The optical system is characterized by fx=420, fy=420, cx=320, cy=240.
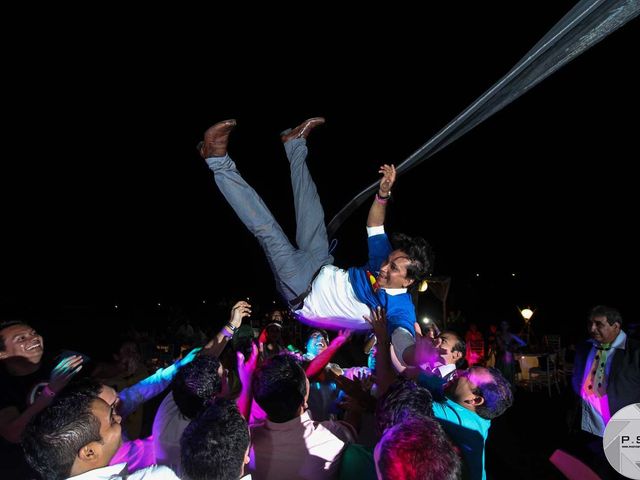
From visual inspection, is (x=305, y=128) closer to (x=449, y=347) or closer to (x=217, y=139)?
(x=217, y=139)

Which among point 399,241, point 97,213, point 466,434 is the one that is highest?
point 97,213

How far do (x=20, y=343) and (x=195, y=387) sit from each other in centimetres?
129

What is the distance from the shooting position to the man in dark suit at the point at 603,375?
345 centimetres

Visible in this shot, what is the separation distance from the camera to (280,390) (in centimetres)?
188

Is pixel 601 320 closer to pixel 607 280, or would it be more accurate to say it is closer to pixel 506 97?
pixel 506 97

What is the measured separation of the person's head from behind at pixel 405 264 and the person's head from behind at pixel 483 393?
0.74m

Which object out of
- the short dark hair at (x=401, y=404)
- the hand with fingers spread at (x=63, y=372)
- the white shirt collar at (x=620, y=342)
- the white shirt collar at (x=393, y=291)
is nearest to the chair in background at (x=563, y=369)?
the white shirt collar at (x=620, y=342)

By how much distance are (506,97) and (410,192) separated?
12.6m

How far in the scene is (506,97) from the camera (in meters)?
2.06

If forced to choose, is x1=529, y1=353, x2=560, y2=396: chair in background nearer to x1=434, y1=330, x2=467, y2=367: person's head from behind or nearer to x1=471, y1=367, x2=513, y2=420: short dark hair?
x1=434, y1=330, x2=467, y2=367: person's head from behind

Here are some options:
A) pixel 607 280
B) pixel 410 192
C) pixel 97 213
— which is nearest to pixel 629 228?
pixel 607 280

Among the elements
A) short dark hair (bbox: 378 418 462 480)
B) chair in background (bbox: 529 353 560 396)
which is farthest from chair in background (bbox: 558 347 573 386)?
short dark hair (bbox: 378 418 462 480)

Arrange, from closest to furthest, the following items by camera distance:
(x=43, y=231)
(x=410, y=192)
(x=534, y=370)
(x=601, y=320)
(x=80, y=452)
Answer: (x=80, y=452)
(x=601, y=320)
(x=534, y=370)
(x=43, y=231)
(x=410, y=192)

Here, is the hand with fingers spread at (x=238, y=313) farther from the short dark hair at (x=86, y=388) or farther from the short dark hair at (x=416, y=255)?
the short dark hair at (x=416, y=255)
